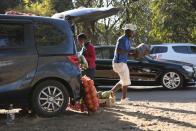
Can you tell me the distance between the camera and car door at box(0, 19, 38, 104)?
5.42 meters

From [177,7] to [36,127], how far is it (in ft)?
67.4

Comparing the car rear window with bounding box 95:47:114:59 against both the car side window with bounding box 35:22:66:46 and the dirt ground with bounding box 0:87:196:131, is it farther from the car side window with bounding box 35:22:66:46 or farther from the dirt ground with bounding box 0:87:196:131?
the car side window with bounding box 35:22:66:46

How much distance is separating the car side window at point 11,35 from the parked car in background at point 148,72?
5.00m

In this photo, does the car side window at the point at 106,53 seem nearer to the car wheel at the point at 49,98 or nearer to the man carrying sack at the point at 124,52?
the man carrying sack at the point at 124,52

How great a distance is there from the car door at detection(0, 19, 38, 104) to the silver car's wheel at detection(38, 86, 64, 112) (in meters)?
0.33

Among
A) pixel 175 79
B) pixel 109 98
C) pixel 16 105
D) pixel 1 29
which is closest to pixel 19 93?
pixel 16 105

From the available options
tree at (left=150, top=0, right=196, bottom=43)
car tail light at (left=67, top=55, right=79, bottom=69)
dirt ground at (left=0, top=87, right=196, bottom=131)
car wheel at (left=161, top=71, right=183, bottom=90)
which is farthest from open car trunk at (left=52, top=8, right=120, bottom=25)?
tree at (left=150, top=0, right=196, bottom=43)

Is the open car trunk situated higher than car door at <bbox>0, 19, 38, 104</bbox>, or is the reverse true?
the open car trunk

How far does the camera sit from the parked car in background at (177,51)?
52.2 feet

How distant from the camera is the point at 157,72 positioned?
10.5 metres

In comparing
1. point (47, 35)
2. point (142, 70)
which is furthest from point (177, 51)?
point (47, 35)

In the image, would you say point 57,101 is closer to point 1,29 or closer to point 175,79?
point 1,29

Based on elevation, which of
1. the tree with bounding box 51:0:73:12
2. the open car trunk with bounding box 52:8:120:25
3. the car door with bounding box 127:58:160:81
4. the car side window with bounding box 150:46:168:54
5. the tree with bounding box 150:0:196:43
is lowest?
the car door with bounding box 127:58:160:81

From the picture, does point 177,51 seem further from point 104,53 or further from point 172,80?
point 104,53
